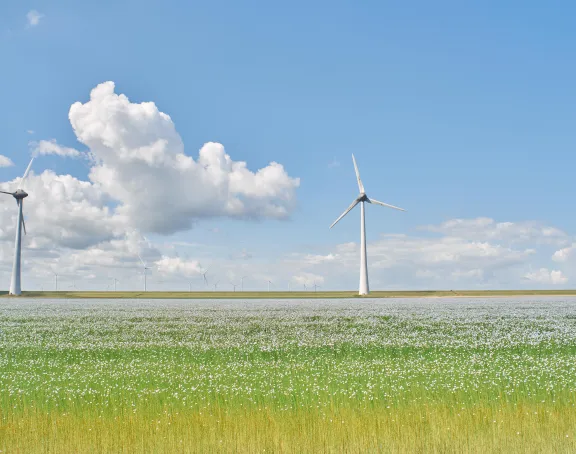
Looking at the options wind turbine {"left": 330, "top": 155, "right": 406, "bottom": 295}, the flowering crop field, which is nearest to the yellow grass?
the flowering crop field

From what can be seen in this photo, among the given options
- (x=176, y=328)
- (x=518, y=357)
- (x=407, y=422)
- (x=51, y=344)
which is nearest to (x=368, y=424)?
(x=407, y=422)

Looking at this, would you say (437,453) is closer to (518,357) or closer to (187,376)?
(187,376)

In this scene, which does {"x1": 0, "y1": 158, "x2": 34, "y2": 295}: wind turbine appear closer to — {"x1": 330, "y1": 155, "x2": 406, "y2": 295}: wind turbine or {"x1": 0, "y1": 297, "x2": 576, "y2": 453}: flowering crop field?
{"x1": 330, "y1": 155, "x2": 406, "y2": 295}: wind turbine

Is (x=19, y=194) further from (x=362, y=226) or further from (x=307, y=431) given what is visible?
(x=307, y=431)

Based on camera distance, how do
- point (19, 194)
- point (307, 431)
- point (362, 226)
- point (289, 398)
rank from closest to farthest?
point (307, 431) < point (289, 398) < point (362, 226) < point (19, 194)

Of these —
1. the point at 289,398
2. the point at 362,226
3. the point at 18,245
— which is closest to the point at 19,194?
the point at 18,245

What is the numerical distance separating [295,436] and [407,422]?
117 inches

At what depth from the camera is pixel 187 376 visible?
1844 cm

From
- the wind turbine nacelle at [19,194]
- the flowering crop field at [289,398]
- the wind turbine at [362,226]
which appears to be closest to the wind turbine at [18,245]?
the wind turbine nacelle at [19,194]

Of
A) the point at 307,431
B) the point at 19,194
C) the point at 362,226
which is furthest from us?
the point at 19,194

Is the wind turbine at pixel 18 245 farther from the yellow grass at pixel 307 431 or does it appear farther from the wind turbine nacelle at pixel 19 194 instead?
the yellow grass at pixel 307 431

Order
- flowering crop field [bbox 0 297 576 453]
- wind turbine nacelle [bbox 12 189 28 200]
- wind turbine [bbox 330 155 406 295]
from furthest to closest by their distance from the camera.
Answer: wind turbine nacelle [bbox 12 189 28 200] < wind turbine [bbox 330 155 406 295] < flowering crop field [bbox 0 297 576 453]

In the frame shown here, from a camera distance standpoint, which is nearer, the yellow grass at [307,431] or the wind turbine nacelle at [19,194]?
the yellow grass at [307,431]

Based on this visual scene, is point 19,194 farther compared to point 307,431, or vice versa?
point 19,194
